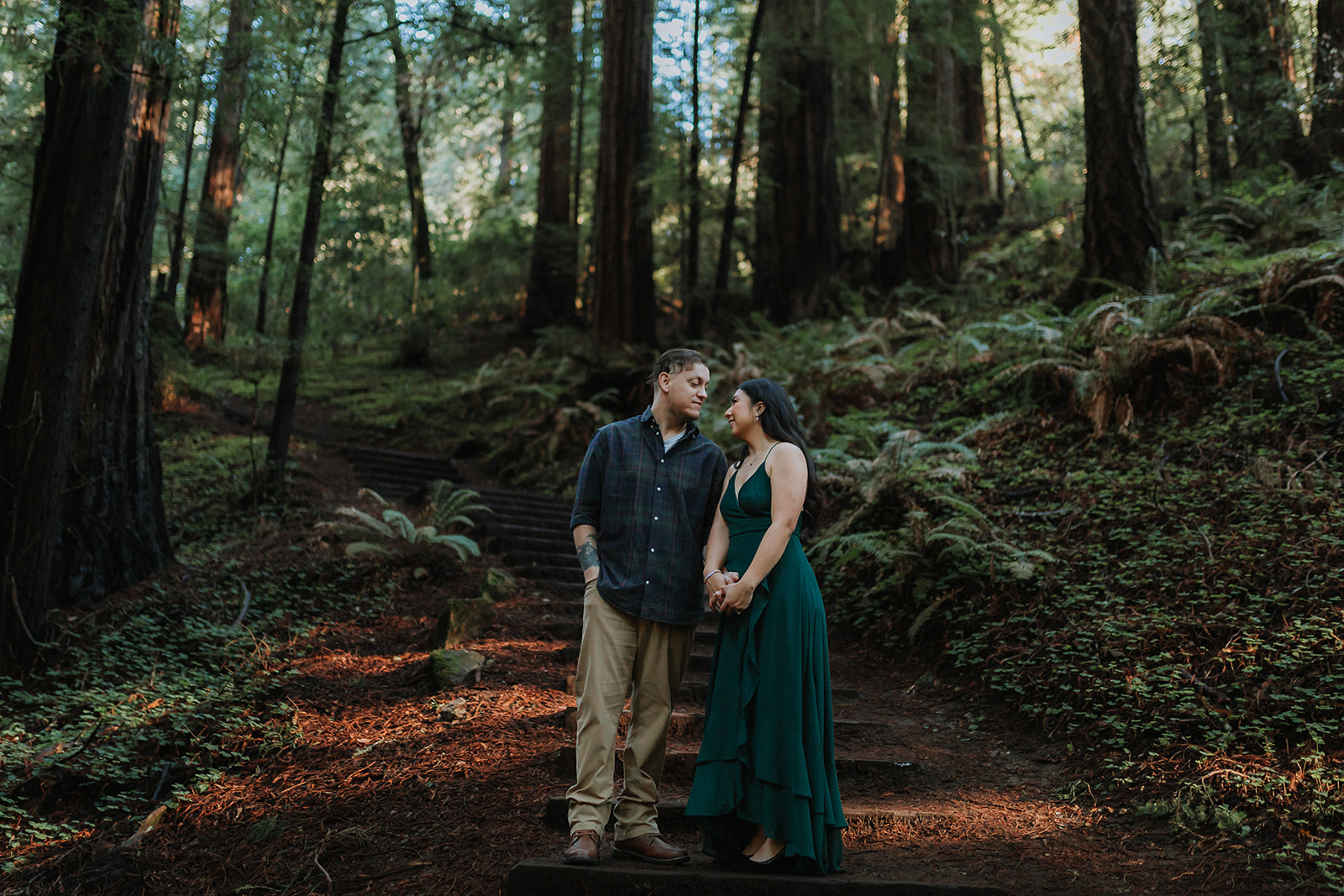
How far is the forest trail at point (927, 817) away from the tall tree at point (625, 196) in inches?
328

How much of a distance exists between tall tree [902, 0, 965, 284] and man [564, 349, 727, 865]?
10864 millimetres

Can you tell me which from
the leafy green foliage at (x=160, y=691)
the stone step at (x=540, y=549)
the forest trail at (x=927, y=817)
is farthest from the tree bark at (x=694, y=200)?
the forest trail at (x=927, y=817)

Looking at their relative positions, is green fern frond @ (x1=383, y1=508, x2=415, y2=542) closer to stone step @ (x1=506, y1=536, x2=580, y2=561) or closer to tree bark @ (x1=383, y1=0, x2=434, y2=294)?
stone step @ (x1=506, y1=536, x2=580, y2=561)

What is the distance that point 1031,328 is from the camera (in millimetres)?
8438

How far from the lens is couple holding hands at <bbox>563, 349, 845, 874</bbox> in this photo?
3.03 m

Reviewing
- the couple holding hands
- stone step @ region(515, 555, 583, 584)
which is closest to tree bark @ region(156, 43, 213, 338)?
stone step @ region(515, 555, 583, 584)

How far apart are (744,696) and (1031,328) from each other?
6704 millimetres

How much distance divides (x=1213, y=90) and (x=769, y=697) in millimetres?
11675

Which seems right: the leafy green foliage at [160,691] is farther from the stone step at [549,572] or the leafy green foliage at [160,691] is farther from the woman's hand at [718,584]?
the woman's hand at [718,584]

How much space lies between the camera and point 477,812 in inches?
147

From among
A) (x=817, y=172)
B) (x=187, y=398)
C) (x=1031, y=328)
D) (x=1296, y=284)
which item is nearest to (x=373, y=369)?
(x=187, y=398)

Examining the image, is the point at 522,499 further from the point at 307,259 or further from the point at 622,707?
the point at 622,707

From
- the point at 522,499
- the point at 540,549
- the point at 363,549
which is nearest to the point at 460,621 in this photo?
the point at 363,549

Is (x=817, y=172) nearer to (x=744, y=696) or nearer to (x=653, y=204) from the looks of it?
(x=653, y=204)
